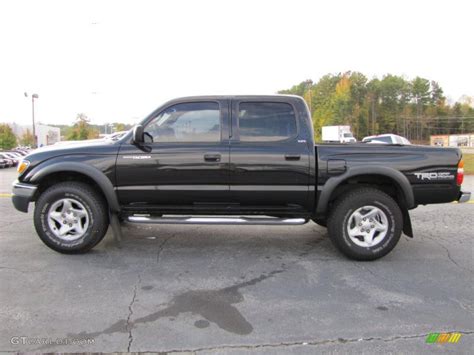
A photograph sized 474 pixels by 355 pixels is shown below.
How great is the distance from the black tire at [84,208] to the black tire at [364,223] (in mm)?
2839

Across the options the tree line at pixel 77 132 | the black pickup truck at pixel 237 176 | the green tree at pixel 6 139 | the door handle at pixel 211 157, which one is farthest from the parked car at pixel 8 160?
the green tree at pixel 6 139

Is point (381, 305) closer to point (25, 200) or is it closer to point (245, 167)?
point (245, 167)

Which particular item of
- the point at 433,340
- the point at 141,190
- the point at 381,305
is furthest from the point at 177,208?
the point at 433,340

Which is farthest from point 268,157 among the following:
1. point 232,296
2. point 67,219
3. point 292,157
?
point 67,219

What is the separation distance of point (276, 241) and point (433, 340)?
2.69 meters

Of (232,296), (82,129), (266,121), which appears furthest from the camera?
(82,129)

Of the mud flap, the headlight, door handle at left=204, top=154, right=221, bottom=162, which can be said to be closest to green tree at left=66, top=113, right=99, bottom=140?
the headlight

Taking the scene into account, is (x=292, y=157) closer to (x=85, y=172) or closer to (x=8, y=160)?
(x=85, y=172)

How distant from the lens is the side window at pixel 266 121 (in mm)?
4531

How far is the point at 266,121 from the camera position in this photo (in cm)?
458

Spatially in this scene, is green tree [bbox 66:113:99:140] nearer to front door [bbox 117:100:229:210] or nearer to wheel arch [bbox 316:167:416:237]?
front door [bbox 117:100:229:210]

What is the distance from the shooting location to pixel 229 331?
9.50 ft

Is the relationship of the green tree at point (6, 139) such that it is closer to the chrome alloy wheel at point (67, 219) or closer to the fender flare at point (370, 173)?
the chrome alloy wheel at point (67, 219)

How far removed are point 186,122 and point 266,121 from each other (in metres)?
0.99
